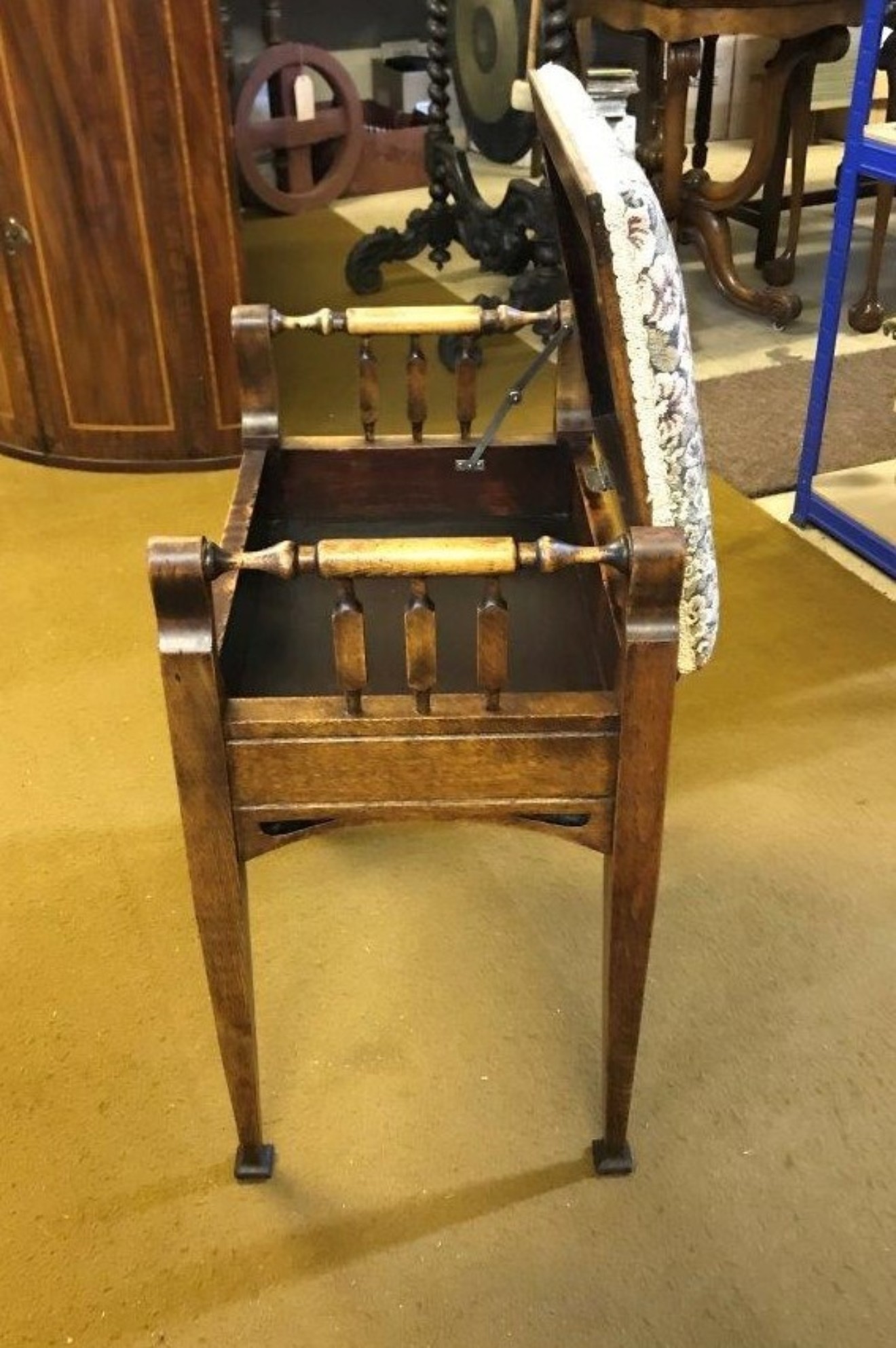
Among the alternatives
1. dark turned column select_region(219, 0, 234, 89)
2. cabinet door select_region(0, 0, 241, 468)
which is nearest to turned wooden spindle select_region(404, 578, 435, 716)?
cabinet door select_region(0, 0, 241, 468)

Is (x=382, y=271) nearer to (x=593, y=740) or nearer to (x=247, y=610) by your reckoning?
(x=247, y=610)

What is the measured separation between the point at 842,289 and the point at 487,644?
1.27 meters

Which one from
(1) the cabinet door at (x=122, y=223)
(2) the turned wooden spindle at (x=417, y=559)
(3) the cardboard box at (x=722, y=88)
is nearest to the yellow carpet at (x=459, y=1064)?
(2) the turned wooden spindle at (x=417, y=559)

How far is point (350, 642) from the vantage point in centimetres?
89

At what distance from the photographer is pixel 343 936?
138cm

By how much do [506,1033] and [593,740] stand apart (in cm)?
46

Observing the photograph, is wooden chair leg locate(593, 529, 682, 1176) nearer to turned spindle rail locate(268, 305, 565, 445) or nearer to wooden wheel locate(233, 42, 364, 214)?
turned spindle rail locate(268, 305, 565, 445)

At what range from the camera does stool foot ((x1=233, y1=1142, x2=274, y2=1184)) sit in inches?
44.3

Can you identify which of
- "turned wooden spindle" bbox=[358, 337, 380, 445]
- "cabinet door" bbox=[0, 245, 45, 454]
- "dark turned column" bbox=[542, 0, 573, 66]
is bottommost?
"cabinet door" bbox=[0, 245, 45, 454]

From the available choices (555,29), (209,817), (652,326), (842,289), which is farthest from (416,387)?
(555,29)

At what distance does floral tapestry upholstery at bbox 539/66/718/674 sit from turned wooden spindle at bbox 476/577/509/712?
0.15 meters

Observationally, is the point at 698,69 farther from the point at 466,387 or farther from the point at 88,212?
the point at 466,387

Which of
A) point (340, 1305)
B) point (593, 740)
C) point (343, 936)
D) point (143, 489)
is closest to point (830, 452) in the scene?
point (143, 489)

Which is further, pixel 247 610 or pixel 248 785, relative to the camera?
pixel 247 610
